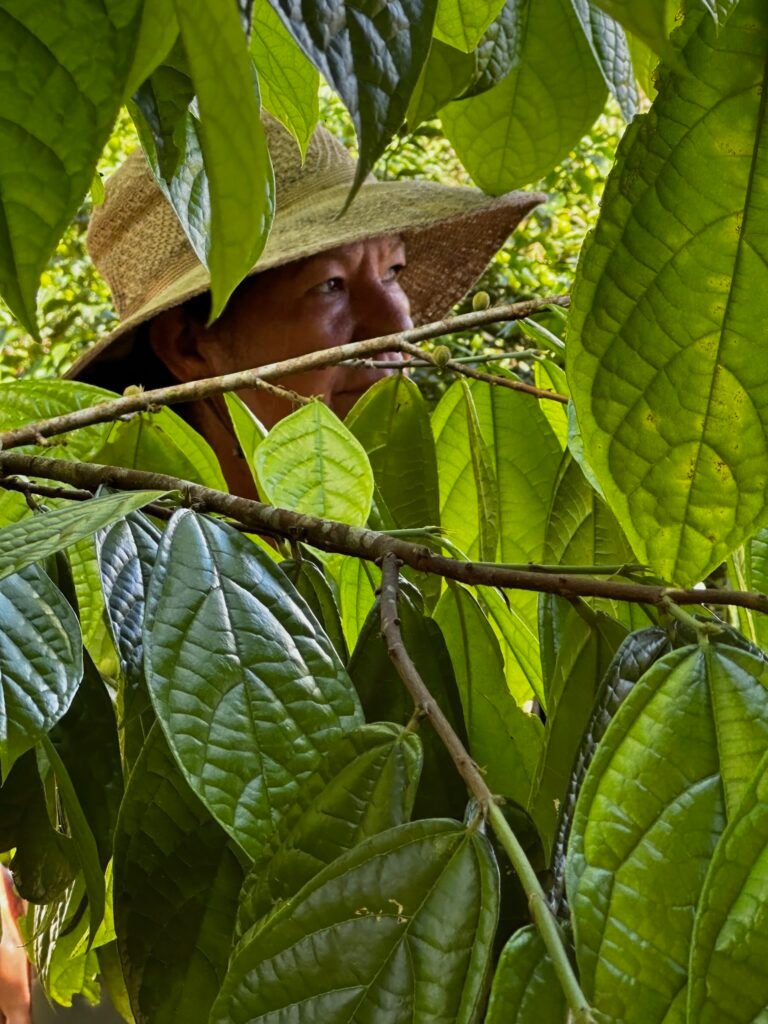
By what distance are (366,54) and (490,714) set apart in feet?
0.99

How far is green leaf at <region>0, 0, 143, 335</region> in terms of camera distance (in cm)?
22

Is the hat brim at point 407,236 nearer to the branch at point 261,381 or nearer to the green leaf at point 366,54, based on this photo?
the branch at point 261,381

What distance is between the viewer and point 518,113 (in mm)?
494

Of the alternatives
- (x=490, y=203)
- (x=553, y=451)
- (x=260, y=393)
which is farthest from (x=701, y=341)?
(x=260, y=393)

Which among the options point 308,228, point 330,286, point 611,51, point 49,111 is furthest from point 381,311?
point 49,111

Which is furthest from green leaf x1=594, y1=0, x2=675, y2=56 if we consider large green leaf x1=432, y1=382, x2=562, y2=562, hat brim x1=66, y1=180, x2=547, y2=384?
hat brim x1=66, y1=180, x2=547, y2=384

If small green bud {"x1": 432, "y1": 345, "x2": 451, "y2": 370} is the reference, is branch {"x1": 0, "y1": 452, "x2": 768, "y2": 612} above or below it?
below

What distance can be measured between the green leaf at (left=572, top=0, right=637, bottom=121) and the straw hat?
0.63 meters

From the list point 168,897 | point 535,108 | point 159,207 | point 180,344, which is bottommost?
point 168,897

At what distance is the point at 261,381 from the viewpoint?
636 mm

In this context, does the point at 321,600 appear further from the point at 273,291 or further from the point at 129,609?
the point at 273,291

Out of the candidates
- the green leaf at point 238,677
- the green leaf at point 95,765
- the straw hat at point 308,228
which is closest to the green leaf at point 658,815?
the green leaf at point 238,677

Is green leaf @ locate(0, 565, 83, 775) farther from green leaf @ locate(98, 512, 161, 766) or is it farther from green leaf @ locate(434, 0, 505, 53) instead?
green leaf @ locate(434, 0, 505, 53)

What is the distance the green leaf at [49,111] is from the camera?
0.71 feet
